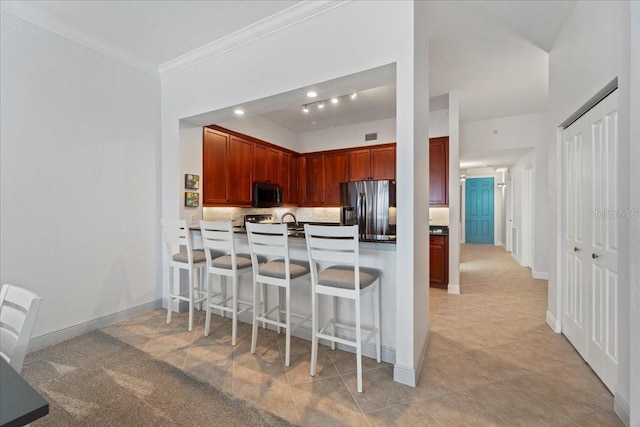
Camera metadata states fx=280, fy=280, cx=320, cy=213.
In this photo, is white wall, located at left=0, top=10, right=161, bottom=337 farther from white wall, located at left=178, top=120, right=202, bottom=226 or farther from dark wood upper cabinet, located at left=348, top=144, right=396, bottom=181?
dark wood upper cabinet, located at left=348, top=144, right=396, bottom=181

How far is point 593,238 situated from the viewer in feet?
7.28

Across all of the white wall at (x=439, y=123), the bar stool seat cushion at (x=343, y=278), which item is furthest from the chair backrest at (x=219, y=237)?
the white wall at (x=439, y=123)

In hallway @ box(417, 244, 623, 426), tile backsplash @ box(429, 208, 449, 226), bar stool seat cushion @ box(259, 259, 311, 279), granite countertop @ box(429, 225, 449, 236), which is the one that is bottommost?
hallway @ box(417, 244, 623, 426)

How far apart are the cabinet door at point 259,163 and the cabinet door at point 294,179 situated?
849 mm

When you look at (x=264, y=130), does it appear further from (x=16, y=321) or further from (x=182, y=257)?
(x=16, y=321)

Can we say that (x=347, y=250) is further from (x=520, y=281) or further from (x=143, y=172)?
(x=520, y=281)

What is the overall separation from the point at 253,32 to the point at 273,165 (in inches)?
110

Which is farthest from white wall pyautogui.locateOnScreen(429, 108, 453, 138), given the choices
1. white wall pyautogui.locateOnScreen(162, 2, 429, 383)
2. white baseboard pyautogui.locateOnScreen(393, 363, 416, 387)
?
white baseboard pyautogui.locateOnScreen(393, 363, 416, 387)

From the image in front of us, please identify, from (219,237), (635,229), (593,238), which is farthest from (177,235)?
(593,238)

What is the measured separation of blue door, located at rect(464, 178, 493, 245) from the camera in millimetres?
10016

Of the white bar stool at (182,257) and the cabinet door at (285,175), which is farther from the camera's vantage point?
the cabinet door at (285,175)

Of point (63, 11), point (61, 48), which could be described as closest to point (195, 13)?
point (63, 11)

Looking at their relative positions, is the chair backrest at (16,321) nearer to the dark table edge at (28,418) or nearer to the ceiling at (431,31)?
the dark table edge at (28,418)

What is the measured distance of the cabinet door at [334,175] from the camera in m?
5.67
